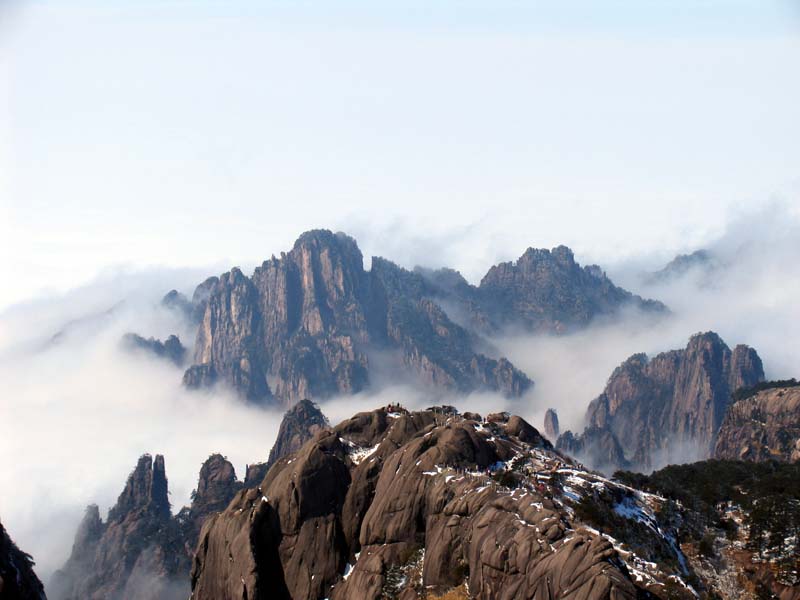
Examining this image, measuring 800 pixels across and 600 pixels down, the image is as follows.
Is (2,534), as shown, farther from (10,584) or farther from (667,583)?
(667,583)

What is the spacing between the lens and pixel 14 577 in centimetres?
18788

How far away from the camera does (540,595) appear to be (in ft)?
646

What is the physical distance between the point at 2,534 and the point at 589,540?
9215 centimetres

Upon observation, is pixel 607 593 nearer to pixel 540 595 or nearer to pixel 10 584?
pixel 540 595

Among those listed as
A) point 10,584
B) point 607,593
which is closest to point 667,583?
point 607,593

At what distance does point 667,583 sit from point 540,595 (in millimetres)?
19719

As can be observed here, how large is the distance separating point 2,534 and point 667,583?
104 m

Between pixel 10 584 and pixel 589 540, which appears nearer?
pixel 10 584

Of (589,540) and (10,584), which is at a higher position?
(589,540)

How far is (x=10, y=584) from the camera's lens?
186m

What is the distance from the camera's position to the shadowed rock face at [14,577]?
184125 mm

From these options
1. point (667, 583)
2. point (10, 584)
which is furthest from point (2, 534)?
point (667, 583)

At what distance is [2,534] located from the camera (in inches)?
7697

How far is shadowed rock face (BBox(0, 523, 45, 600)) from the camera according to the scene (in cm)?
18412
